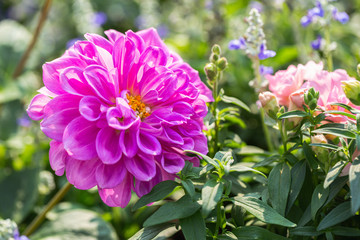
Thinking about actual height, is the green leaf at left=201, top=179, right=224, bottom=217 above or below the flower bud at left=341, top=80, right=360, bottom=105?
below

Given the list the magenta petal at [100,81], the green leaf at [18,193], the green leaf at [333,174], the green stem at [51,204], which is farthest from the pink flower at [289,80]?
the green leaf at [18,193]

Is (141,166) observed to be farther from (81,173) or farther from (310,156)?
(310,156)

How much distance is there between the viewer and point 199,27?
6.10 ft

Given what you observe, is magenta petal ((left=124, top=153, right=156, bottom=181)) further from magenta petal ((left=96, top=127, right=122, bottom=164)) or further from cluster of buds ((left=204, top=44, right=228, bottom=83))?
cluster of buds ((left=204, top=44, right=228, bottom=83))

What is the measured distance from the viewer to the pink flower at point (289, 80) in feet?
2.28

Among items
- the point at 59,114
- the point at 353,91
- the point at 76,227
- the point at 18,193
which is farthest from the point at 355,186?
the point at 18,193

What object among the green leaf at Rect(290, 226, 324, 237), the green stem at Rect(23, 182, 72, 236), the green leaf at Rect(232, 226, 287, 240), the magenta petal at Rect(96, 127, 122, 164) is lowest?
the green stem at Rect(23, 182, 72, 236)

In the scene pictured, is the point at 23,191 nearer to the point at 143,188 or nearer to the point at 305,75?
the point at 143,188

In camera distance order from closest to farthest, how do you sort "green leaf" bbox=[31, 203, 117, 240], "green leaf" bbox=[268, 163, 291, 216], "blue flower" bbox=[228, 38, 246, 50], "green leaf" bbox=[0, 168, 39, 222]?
"green leaf" bbox=[268, 163, 291, 216] < "blue flower" bbox=[228, 38, 246, 50] < "green leaf" bbox=[31, 203, 117, 240] < "green leaf" bbox=[0, 168, 39, 222]

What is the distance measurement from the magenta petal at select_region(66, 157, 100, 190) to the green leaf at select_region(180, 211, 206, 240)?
0.14m

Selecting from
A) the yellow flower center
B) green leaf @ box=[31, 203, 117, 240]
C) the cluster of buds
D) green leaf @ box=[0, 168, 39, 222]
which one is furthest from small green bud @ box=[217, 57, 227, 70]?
green leaf @ box=[0, 168, 39, 222]

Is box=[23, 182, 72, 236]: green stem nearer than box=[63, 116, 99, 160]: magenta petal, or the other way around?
box=[63, 116, 99, 160]: magenta petal

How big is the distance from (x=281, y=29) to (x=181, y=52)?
15.8 inches

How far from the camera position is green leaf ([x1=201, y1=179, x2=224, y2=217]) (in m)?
0.49
